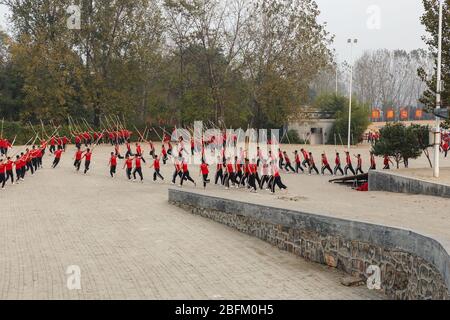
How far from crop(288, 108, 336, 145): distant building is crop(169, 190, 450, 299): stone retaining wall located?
127 ft

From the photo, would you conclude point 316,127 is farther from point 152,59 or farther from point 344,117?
point 152,59

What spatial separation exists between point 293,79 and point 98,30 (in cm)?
1727

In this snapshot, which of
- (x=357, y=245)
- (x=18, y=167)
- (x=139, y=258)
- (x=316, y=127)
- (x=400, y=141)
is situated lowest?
(x=139, y=258)

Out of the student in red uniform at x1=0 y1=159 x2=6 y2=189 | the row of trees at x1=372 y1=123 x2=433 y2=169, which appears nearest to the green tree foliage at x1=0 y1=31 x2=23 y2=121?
the student in red uniform at x1=0 y1=159 x2=6 y2=189

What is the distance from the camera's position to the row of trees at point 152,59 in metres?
45.2

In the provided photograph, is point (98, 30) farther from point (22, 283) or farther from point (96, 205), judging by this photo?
point (22, 283)

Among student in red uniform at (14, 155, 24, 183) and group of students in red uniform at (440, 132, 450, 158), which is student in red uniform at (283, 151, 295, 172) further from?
student in red uniform at (14, 155, 24, 183)

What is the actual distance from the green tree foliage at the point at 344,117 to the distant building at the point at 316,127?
534 mm

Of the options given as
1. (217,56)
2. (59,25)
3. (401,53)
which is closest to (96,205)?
(59,25)

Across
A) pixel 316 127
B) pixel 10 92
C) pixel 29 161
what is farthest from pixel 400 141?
pixel 10 92

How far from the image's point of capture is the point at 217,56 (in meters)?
52.0

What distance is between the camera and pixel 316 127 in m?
52.9

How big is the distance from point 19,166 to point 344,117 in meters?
35.0

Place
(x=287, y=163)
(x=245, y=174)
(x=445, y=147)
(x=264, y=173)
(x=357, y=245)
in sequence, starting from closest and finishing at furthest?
1. (x=357, y=245)
2. (x=264, y=173)
3. (x=245, y=174)
4. (x=287, y=163)
5. (x=445, y=147)
